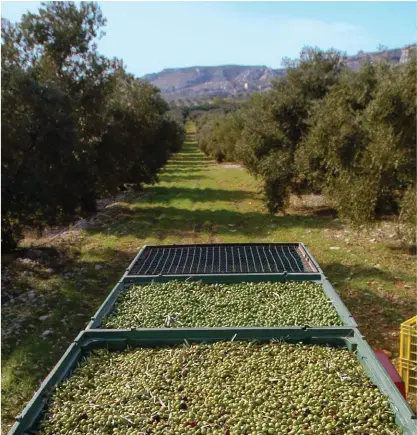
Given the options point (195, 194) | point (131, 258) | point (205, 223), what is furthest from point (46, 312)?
point (195, 194)

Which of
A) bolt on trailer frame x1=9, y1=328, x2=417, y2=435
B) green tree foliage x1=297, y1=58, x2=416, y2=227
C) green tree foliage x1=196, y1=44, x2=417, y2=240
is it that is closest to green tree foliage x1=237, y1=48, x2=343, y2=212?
green tree foliage x1=196, y1=44, x2=417, y2=240

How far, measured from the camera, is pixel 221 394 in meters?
3.66

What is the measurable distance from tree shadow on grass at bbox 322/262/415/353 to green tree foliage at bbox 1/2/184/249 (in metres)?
7.69

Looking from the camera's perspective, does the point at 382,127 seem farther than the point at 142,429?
Yes

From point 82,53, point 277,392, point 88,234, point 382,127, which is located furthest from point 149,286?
point 82,53

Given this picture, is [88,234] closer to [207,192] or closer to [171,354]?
[207,192]

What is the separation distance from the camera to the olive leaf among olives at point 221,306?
16.7ft

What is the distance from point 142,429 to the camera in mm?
3320

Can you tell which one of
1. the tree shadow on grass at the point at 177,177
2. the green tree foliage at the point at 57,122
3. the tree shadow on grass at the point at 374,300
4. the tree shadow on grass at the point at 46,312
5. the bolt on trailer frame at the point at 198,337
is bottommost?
the tree shadow on grass at the point at 177,177

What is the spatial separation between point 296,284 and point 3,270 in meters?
8.59

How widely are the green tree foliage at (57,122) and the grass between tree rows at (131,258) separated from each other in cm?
139

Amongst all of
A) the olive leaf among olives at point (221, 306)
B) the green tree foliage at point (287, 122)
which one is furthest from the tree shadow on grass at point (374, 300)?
the green tree foliage at point (287, 122)

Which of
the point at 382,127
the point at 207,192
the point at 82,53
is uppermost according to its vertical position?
the point at 82,53

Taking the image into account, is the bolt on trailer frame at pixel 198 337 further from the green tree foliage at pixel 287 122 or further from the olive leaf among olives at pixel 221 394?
the green tree foliage at pixel 287 122
